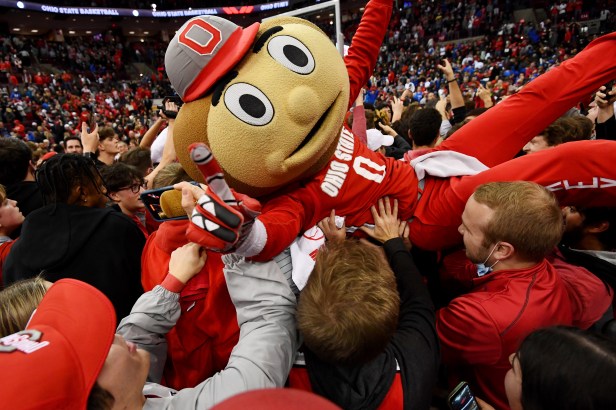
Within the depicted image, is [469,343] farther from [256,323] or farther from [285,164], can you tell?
[285,164]

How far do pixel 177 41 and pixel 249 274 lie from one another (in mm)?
853

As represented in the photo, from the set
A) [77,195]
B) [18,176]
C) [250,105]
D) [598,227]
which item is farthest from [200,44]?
[18,176]

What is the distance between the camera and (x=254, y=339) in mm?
1241

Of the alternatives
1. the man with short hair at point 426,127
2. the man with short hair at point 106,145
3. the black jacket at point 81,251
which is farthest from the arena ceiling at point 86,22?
the black jacket at point 81,251

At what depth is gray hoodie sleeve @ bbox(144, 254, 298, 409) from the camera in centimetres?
113

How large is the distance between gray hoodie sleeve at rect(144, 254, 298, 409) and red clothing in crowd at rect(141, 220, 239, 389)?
16 centimetres

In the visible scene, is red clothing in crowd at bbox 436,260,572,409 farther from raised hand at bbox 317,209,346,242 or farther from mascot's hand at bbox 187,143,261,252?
mascot's hand at bbox 187,143,261,252

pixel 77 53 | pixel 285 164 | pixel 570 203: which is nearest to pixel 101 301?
pixel 285 164

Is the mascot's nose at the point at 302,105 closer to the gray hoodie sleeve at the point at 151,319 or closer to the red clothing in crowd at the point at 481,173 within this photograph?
the red clothing in crowd at the point at 481,173

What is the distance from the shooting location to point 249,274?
1.38 metres

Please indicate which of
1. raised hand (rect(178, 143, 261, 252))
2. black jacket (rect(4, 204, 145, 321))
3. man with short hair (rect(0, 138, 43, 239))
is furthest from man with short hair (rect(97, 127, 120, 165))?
raised hand (rect(178, 143, 261, 252))

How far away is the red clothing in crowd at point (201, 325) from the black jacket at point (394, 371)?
37 cm

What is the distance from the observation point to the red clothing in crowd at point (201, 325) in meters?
1.54

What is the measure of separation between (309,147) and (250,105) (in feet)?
0.82
